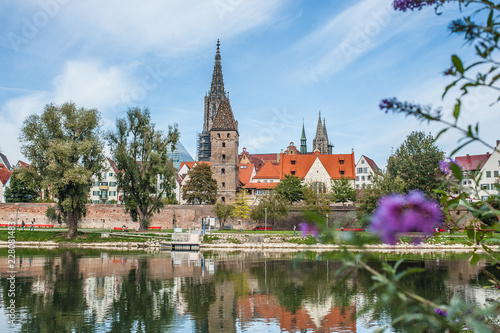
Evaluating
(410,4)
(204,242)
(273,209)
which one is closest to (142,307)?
(410,4)

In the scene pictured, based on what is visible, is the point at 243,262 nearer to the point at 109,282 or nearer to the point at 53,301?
the point at 109,282

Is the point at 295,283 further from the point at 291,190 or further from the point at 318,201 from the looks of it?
the point at 291,190

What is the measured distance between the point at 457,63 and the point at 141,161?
47.3 meters

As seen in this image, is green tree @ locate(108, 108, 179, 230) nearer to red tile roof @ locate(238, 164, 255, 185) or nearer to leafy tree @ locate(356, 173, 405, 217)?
leafy tree @ locate(356, 173, 405, 217)

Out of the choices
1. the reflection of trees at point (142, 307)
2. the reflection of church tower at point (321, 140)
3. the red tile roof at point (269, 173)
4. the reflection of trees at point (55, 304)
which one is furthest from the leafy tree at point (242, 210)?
the reflection of church tower at point (321, 140)

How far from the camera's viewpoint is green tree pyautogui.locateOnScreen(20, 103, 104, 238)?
3834cm

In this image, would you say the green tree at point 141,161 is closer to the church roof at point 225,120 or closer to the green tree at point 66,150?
the green tree at point 66,150

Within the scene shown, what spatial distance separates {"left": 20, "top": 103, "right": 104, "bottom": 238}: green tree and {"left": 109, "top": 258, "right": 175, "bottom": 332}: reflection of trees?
19.9 m

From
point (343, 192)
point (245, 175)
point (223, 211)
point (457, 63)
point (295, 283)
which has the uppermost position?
point (245, 175)

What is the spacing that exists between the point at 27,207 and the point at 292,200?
3794cm

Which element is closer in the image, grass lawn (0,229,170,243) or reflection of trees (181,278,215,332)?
reflection of trees (181,278,215,332)

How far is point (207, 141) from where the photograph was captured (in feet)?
419

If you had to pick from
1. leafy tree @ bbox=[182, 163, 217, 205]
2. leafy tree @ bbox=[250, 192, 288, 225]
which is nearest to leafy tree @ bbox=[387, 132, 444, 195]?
leafy tree @ bbox=[250, 192, 288, 225]

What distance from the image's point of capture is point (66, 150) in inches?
1503
